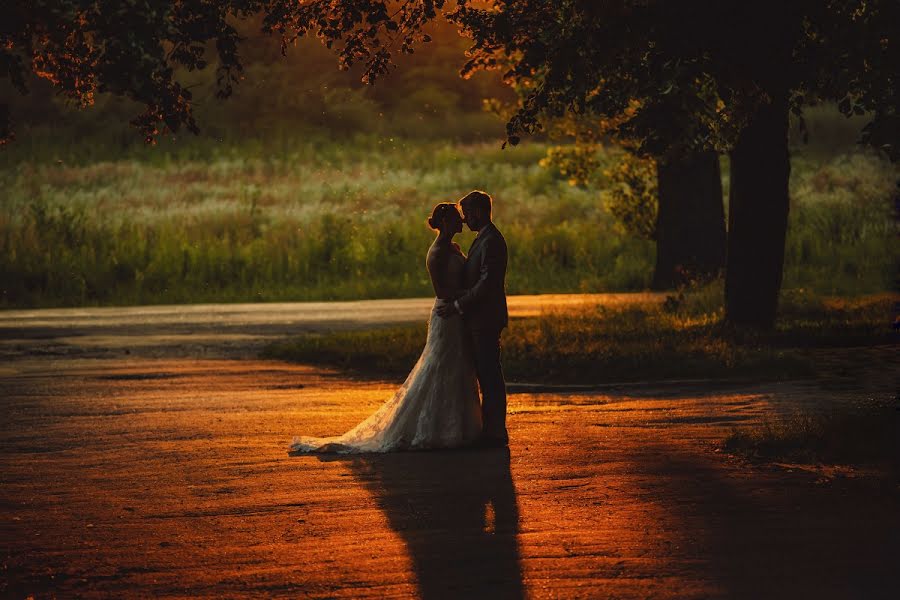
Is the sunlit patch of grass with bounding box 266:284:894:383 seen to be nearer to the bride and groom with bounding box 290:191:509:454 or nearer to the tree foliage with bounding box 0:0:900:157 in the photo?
the tree foliage with bounding box 0:0:900:157

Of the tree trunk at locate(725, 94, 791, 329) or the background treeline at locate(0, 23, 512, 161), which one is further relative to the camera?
the background treeline at locate(0, 23, 512, 161)

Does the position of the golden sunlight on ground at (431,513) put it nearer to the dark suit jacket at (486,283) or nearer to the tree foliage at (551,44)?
Answer: the dark suit jacket at (486,283)

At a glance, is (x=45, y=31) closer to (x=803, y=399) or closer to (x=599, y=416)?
(x=599, y=416)

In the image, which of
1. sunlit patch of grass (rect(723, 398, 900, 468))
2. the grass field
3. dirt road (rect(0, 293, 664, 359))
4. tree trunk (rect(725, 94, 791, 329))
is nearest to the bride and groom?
sunlit patch of grass (rect(723, 398, 900, 468))

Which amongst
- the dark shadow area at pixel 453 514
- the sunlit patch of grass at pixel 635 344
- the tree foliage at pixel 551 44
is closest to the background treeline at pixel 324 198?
the sunlit patch of grass at pixel 635 344

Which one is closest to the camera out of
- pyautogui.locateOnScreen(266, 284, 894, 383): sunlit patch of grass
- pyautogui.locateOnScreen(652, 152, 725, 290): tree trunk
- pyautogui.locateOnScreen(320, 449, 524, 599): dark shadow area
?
pyautogui.locateOnScreen(320, 449, 524, 599): dark shadow area

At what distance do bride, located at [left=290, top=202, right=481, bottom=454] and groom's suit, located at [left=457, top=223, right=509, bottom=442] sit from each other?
10 centimetres

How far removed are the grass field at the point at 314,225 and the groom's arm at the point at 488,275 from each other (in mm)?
21608

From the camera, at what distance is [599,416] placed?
621 inches

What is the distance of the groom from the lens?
44.2ft

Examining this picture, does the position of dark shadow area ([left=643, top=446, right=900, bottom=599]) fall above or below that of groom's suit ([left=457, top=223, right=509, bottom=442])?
below

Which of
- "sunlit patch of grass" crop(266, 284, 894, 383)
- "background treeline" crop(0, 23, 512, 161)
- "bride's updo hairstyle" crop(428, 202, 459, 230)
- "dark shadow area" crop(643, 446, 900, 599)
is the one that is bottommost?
"dark shadow area" crop(643, 446, 900, 599)

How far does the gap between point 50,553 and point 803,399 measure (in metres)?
9.12

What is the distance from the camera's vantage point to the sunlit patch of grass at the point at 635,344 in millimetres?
19578
